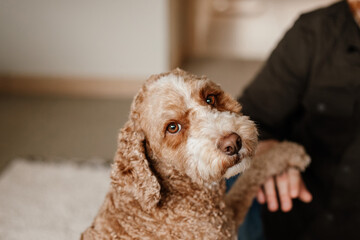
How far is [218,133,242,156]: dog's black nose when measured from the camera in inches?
34.9

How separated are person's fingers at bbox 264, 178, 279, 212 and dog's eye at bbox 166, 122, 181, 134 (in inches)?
15.2

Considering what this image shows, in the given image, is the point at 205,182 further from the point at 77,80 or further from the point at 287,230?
the point at 77,80

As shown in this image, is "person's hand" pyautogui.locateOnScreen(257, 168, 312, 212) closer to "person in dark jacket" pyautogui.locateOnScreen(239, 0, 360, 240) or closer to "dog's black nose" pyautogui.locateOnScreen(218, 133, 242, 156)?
"person in dark jacket" pyautogui.locateOnScreen(239, 0, 360, 240)

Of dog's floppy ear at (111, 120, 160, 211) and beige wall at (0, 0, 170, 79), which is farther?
beige wall at (0, 0, 170, 79)

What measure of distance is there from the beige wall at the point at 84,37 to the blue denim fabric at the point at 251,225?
7.61ft

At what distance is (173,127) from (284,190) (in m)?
0.42

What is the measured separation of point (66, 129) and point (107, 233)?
2171mm

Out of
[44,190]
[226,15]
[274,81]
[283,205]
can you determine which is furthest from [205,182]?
[226,15]

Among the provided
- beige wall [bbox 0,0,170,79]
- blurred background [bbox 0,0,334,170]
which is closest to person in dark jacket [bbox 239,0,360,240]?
blurred background [bbox 0,0,334,170]

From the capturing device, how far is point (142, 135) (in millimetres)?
998

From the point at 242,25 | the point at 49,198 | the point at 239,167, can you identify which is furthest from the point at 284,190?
the point at 242,25

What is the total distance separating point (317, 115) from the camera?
4.22ft

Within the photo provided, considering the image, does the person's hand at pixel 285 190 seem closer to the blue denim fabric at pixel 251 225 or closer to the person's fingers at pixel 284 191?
the person's fingers at pixel 284 191

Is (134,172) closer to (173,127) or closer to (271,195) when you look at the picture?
(173,127)
